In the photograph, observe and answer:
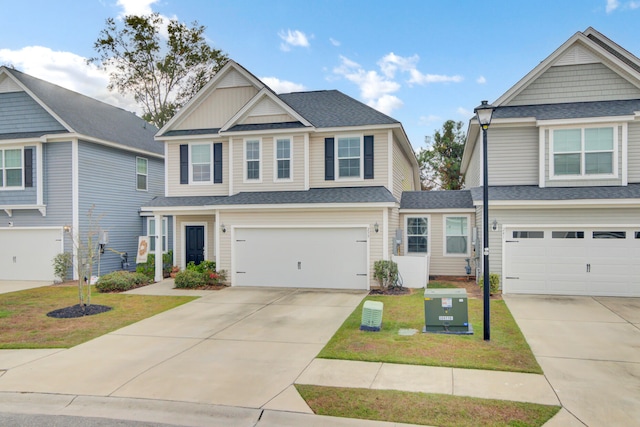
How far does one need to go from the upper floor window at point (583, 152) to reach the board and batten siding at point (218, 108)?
1124 centimetres

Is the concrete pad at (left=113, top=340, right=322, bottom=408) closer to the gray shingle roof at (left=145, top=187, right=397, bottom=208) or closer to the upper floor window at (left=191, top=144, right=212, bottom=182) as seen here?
the gray shingle roof at (left=145, top=187, right=397, bottom=208)

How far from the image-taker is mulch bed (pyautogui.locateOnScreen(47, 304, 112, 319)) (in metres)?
→ 11.0

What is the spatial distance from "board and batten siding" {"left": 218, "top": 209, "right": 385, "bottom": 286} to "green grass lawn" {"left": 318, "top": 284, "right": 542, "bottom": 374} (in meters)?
4.28

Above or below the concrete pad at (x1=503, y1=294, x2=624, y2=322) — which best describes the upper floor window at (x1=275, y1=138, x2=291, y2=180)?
above

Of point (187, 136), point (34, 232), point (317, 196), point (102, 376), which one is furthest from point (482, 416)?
point (34, 232)

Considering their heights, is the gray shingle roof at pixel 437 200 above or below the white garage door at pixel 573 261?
above

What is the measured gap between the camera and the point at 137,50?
101 feet

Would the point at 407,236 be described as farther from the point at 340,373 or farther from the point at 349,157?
the point at 340,373

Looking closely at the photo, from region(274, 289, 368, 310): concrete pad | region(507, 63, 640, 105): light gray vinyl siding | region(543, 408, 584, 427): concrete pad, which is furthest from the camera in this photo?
region(507, 63, 640, 105): light gray vinyl siding

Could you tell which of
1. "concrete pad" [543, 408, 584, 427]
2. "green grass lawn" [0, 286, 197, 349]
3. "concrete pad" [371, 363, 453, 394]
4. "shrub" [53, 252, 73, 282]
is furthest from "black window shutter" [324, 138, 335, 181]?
"concrete pad" [543, 408, 584, 427]

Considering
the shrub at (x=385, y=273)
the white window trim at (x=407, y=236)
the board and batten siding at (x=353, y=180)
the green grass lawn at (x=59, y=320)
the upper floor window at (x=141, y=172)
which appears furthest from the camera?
the upper floor window at (x=141, y=172)

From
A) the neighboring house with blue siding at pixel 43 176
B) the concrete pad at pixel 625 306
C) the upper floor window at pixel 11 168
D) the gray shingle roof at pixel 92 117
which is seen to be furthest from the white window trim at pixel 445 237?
the upper floor window at pixel 11 168

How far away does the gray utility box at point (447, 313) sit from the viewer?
28.9 feet

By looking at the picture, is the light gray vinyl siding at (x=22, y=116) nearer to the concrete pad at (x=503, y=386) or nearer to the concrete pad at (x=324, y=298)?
the concrete pad at (x=324, y=298)
